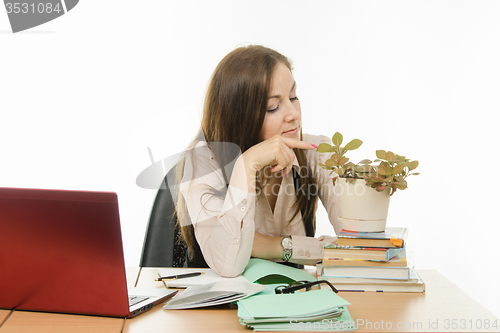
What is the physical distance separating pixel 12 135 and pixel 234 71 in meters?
1.95

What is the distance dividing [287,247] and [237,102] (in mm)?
549

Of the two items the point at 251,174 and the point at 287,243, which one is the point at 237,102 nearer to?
the point at 251,174

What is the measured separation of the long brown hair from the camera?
1.51 metres

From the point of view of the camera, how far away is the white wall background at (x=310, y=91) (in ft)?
8.77

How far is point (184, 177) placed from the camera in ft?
5.20

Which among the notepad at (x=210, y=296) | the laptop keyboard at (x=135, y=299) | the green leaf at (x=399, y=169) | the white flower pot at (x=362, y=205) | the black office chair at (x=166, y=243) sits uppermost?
the green leaf at (x=399, y=169)

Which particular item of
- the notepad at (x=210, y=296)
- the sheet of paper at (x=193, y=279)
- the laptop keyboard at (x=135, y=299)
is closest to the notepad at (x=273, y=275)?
the sheet of paper at (x=193, y=279)

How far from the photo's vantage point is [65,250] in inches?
30.3

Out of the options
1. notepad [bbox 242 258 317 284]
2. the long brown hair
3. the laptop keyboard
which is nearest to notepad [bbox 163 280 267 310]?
the laptop keyboard

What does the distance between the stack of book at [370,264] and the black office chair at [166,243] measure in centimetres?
68

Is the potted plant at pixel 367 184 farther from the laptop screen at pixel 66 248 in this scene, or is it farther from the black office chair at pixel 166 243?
the black office chair at pixel 166 243

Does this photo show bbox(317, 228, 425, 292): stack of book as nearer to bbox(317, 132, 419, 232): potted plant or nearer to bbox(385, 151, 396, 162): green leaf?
bbox(317, 132, 419, 232): potted plant

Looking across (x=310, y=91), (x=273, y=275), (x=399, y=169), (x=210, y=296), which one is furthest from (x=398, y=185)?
(x=310, y=91)

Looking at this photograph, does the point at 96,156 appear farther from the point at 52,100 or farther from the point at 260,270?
the point at 260,270
